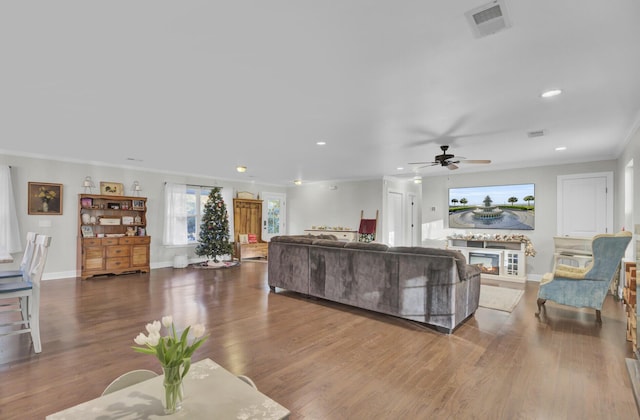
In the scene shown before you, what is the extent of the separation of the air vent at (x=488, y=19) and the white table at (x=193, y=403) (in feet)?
7.33

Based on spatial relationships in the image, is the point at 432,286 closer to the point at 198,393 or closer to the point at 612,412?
the point at 612,412

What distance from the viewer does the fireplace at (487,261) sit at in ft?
21.6

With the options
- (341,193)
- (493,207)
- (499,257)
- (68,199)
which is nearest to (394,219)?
(341,193)

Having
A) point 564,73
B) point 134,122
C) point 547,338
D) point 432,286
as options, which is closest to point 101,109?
point 134,122

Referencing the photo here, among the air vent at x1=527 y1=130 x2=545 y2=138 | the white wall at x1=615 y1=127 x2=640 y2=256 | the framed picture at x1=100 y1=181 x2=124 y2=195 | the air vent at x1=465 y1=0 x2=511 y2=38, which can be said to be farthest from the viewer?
the framed picture at x1=100 y1=181 x2=124 y2=195

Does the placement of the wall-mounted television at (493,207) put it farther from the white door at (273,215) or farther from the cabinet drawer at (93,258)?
the cabinet drawer at (93,258)

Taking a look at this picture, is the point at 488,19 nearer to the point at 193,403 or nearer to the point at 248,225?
the point at 193,403

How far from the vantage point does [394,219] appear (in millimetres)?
9273

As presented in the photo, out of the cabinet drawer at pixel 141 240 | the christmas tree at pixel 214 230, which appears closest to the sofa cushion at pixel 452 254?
the christmas tree at pixel 214 230

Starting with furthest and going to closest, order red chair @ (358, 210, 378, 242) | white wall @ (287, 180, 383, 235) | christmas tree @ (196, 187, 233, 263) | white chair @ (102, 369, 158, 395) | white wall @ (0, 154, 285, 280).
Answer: white wall @ (287, 180, 383, 235)
red chair @ (358, 210, 378, 242)
christmas tree @ (196, 187, 233, 263)
white wall @ (0, 154, 285, 280)
white chair @ (102, 369, 158, 395)

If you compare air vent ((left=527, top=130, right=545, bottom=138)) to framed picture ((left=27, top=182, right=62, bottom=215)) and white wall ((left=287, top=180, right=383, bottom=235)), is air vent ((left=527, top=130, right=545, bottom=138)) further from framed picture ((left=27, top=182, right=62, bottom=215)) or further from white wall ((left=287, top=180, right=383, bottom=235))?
framed picture ((left=27, top=182, right=62, bottom=215))

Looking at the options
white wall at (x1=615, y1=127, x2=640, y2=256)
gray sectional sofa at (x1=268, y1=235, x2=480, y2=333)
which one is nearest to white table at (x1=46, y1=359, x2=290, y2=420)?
gray sectional sofa at (x1=268, y1=235, x2=480, y2=333)

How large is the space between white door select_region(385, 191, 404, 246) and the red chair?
17.1 inches

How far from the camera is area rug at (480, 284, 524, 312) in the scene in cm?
454
